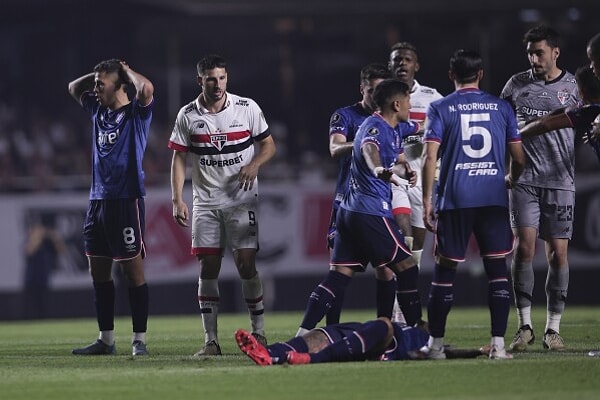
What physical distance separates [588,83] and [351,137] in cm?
218

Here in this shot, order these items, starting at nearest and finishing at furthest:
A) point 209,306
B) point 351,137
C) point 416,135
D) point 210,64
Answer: point 210,64
point 209,306
point 351,137
point 416,135

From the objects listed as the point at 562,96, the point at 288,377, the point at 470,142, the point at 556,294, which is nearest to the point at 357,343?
the point at 288,377

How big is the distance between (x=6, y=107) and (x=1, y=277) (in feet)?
18.9

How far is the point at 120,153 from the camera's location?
407 inches

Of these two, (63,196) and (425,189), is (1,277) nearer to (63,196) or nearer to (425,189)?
(63,196)

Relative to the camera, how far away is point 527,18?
26.2 meters

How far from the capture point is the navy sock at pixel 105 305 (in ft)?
34.5

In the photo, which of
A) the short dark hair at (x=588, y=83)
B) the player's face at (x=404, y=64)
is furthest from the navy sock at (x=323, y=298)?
the player's face at (x=404, y=64)

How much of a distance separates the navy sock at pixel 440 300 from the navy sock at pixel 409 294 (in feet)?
2.20

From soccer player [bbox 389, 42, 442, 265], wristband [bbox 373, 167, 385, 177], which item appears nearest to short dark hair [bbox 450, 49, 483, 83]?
wristband [bbox 373, 167, 385, 177]

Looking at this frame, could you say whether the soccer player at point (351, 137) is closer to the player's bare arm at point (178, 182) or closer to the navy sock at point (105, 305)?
the player's bare arm at point (178, 182)

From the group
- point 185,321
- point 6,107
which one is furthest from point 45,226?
point 6,107

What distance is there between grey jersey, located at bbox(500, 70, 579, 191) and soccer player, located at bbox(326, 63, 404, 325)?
1.20 m

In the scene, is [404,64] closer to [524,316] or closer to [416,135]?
[416,135]
